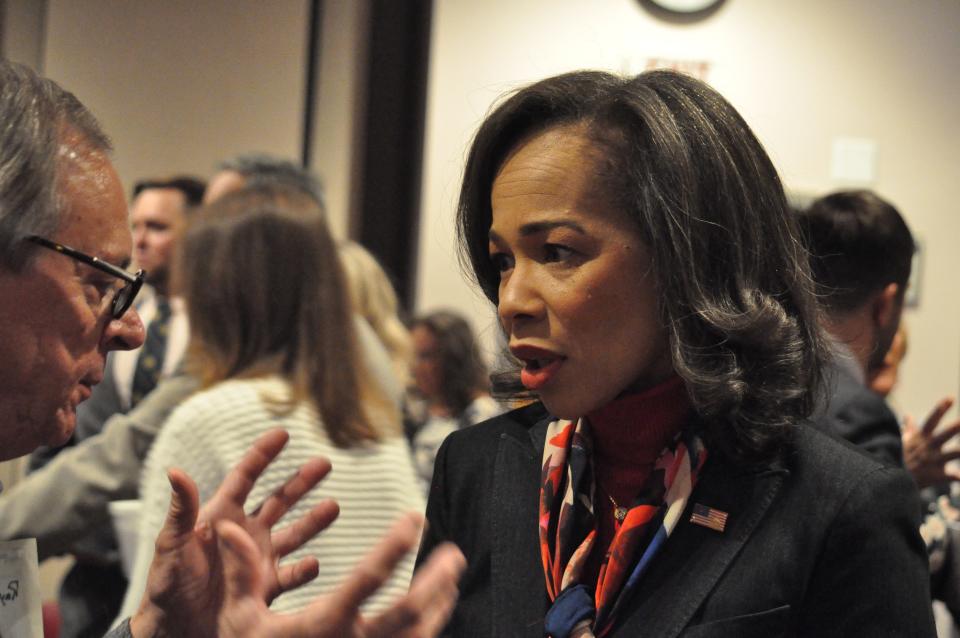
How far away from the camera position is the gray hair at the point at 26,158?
4.32ft

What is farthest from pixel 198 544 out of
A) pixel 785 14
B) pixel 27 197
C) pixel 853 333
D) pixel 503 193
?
pixel 785 14

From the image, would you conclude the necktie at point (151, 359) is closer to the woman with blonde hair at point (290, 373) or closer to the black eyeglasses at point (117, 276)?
the woman with blonde hair at point (290, 373)

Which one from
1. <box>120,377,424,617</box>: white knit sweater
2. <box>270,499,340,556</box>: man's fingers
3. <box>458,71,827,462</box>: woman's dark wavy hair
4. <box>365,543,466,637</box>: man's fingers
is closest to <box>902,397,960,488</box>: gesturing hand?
<box>120,377,424,617</box>: white knit sweater

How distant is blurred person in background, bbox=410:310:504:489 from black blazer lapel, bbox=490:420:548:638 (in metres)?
3.14

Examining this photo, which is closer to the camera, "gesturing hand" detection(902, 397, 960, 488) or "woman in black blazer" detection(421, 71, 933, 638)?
"woman in black blazer" detection(421, 71, 933, 638)

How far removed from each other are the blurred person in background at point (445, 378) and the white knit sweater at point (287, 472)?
2.23m

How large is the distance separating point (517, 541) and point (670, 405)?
0.27 m

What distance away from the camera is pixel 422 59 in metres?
5.25

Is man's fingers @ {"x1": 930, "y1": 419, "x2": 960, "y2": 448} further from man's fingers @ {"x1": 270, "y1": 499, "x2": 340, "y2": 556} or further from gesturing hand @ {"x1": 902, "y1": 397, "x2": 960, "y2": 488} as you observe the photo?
man's fingers @ {"x1": 270, "y1": 499, "x2": 340, "y2": 556}

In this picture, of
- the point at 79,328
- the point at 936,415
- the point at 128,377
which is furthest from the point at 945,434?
the point at 128,377

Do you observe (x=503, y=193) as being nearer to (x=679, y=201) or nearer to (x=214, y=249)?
(x=679, y=201)

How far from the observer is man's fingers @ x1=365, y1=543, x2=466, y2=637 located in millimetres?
1115

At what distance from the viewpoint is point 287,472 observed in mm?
2316

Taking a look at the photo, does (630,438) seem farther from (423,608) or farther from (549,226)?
(423,608)
